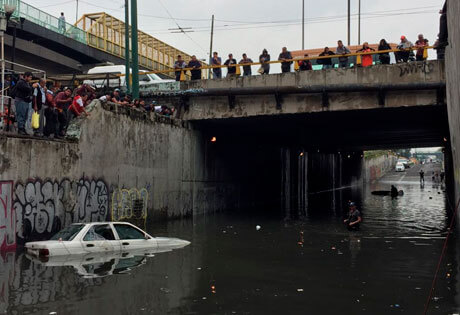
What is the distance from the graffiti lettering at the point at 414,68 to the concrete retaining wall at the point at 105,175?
472 inches

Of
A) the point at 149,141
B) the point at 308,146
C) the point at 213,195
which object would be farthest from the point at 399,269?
the point at 308,146

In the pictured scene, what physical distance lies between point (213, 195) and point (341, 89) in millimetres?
11361

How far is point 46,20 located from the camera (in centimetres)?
4138

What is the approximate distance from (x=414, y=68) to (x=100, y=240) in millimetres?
Result: 16674

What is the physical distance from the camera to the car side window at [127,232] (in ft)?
50.1

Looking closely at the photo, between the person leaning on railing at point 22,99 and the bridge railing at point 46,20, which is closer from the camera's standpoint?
the person leaning on railing at point 22,99

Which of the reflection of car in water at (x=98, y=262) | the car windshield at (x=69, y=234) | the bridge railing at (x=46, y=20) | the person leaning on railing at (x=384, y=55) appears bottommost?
the reflection of car in water at (x=98, y=262)

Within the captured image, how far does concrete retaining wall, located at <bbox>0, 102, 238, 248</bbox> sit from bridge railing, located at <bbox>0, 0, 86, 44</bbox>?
19.5 meters

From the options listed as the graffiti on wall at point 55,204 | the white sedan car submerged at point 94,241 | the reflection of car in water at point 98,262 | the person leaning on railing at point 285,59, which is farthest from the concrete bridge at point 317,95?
the reflection of car in water at point 98,262

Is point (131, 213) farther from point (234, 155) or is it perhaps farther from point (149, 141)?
point (234, 155)

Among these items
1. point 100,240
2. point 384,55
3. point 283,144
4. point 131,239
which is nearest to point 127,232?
point 131,239

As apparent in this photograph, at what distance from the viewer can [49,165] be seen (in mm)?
17172

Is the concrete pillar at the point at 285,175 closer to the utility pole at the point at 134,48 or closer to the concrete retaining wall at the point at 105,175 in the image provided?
the concrete retaining wall at the point at 105,175

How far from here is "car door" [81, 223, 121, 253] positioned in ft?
45.9
